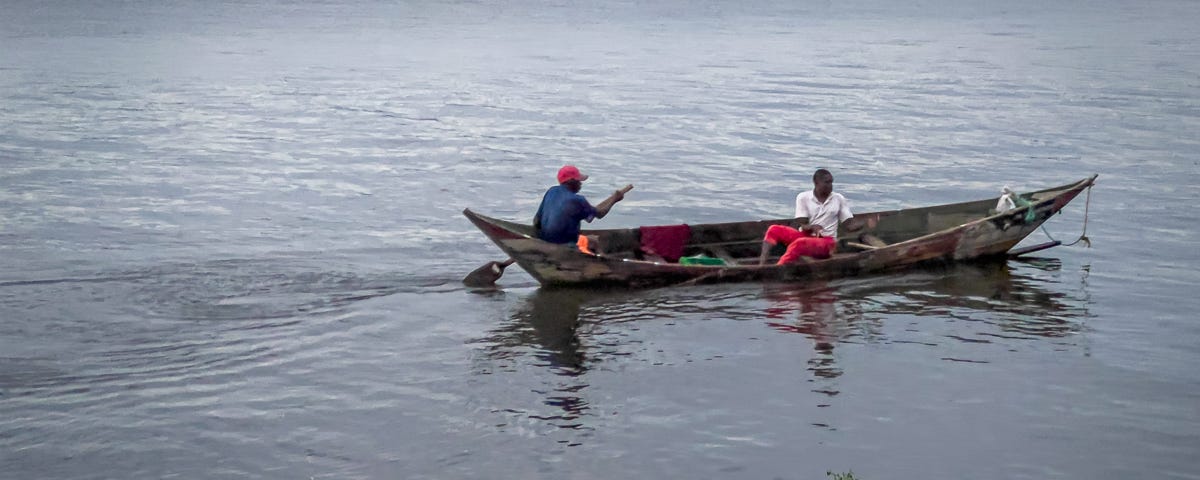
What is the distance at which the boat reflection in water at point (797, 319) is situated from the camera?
11.1m

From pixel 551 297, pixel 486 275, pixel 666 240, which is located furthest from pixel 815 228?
pixel 486 275

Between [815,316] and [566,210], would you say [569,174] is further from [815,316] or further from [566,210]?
[815,316]

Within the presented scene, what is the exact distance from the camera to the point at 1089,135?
2570cm

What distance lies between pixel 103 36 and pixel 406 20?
48.6ft

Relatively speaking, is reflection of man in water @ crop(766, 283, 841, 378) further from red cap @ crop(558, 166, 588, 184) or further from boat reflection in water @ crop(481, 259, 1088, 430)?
red cap @ crop(558, 166, 588, 184)

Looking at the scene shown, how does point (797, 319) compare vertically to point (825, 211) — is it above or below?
below

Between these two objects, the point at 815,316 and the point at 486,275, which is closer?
the point at 815,316

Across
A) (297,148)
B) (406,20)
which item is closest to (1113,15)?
(406,20)

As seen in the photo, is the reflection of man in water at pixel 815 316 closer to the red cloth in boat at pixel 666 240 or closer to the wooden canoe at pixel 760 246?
the wooden canoe at pixel 760 246

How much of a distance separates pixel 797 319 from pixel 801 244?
3.77 feet

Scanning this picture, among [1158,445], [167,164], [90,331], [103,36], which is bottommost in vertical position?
[1158,445]

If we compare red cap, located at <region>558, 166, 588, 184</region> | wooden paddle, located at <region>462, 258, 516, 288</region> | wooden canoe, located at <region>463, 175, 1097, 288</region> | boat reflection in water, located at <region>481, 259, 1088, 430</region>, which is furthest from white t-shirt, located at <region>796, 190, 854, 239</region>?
wooden paddle, located at <region>462, 258, 516, 288</region>

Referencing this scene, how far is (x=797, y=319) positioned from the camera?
1223 cm

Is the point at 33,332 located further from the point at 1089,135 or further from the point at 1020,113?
the point at 1020,113
